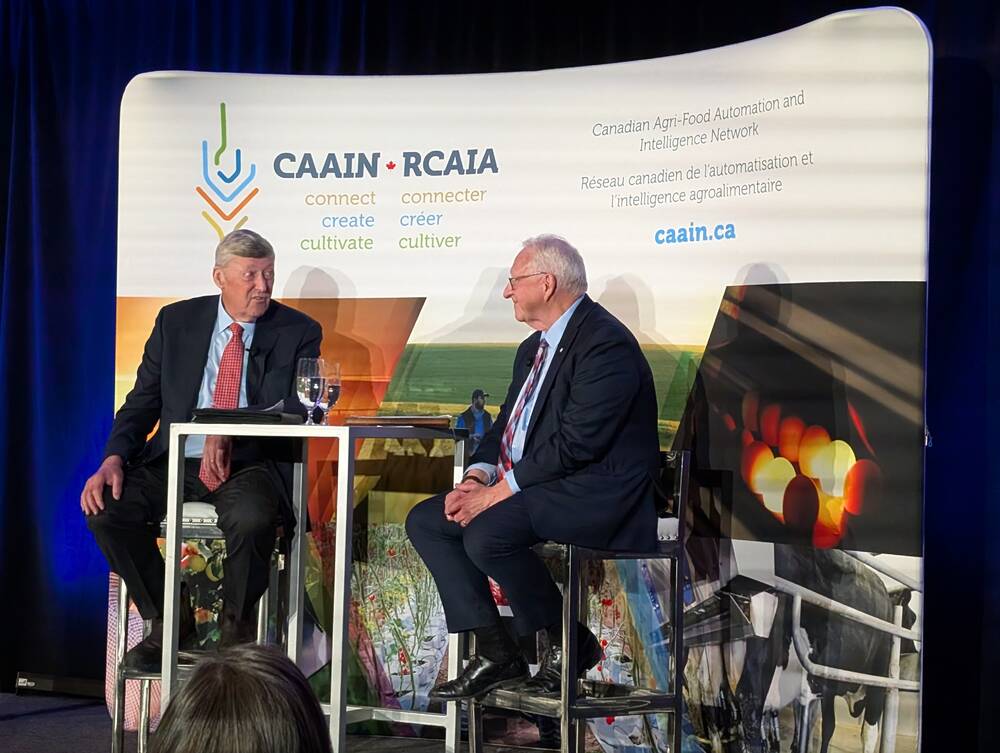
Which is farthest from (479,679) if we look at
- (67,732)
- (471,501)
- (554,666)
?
(67,732)

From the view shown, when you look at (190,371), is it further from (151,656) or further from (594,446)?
(594,446)

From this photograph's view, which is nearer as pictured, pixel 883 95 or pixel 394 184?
pixel 883 95

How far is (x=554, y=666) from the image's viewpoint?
2934mm

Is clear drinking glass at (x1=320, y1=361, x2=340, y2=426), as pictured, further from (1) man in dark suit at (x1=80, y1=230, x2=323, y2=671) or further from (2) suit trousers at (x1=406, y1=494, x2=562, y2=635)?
(2) suit trousers at (x1=406, y1=494, x2=562, y2=635)

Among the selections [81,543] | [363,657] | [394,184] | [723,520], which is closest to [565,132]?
[394,184]

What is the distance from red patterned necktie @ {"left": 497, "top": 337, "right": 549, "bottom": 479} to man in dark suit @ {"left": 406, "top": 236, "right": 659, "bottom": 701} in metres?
0.02

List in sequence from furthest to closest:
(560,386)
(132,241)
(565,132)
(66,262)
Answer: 1. (66,262)
2. (132,241)
3. (565,132)
4. (560,386)

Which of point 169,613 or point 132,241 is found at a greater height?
point 132,241

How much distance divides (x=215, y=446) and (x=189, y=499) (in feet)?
0.58

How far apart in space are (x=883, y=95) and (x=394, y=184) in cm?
164

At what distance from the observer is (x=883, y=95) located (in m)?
3.16

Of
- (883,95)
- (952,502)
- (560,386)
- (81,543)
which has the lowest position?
(81,543)

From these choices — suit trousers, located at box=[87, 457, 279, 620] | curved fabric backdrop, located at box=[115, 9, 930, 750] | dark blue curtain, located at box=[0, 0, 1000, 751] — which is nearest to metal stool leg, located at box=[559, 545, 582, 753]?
curved fabric backdrop, located at box=[115, 9, 930, 750]

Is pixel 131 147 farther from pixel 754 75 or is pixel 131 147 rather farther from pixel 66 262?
pixel 754 75
